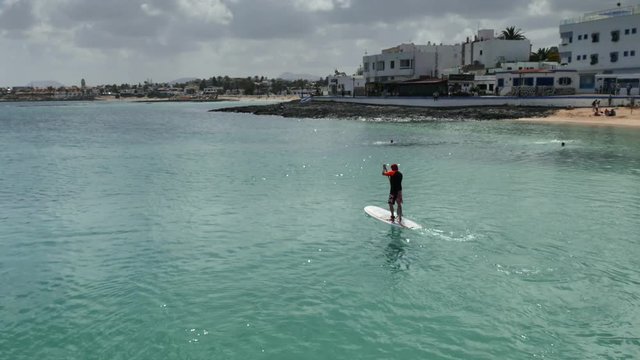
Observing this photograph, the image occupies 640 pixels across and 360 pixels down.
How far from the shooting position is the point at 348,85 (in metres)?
129

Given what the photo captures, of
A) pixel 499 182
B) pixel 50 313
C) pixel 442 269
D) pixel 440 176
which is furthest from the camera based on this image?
pixel 440 176

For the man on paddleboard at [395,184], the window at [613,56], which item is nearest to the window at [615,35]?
the window at [613,56]

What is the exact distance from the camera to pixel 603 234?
66.2 feet

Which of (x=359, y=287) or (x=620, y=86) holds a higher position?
(x=620, y=86)

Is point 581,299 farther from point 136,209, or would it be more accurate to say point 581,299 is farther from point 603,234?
point 136,209

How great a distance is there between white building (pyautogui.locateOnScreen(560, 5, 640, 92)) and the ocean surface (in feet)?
180

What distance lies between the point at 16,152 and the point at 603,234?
51671mm

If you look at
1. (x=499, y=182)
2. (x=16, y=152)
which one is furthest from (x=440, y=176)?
(x=16, y=152)

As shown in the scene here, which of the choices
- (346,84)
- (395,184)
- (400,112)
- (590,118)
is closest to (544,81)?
(590,118)

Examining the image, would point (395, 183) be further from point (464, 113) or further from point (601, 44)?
point (601, 44)

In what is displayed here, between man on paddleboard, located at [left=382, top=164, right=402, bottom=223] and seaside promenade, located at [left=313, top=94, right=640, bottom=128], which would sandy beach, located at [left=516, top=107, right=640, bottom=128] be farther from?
man on paddleboard, located at [left=382, top=164, right=402, bottom=223]

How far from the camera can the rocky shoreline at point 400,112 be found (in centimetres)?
8094

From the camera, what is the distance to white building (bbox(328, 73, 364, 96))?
125688mm

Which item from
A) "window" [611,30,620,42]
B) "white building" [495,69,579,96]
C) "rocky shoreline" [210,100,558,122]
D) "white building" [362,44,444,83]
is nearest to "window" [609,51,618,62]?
"window" [611,30,620,42]
